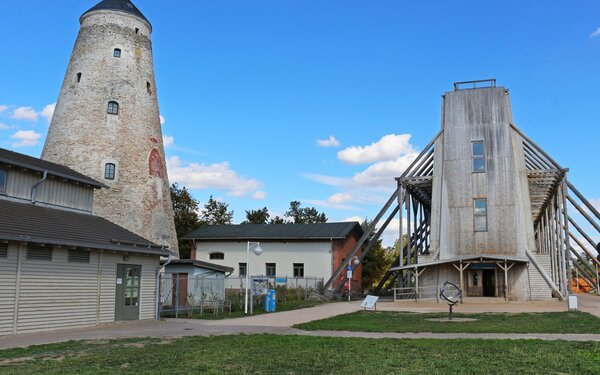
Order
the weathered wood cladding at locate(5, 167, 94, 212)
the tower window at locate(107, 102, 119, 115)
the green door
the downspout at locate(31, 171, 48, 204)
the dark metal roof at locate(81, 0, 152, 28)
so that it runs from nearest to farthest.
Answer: the weathered wood cladding at locate(5, 167, 94, 212), the green door, the downspout at locate(31, 171, 48, 204), the tower window at locate(107, 102, 119, 115), the dark metal roof at locate(81, 0, 152, 28)

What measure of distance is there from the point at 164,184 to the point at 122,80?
664cm

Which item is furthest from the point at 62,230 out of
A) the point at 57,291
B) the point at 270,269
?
the point at 270,269

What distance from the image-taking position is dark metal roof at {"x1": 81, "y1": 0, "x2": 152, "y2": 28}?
1341 inches

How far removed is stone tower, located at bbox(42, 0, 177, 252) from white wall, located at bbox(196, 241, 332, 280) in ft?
34.9

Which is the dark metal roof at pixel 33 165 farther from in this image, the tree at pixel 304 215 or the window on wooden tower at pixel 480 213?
the tree at pixel 304 215

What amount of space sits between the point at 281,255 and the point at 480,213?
51.5 feet

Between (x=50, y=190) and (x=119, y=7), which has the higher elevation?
(x=119, y=7)

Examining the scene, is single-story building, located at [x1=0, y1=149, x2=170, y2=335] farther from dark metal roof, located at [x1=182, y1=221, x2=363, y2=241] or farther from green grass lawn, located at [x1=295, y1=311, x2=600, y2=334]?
dark metal roof, located at [x1=182, y1=221, x2=363, y2=241]

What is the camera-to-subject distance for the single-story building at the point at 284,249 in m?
41.0

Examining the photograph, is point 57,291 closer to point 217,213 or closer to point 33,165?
point 33,165

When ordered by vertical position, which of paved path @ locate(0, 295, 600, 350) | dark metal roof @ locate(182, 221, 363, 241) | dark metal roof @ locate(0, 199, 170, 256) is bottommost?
paved path @ locate(0, 295, 600, 350)

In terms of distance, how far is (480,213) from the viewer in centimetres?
3369

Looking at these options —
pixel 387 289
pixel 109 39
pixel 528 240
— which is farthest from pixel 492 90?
pixel 109 39

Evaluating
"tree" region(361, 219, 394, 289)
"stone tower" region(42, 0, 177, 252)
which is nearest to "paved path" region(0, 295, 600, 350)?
"stone tower" region(42, 0, 177, 252)
